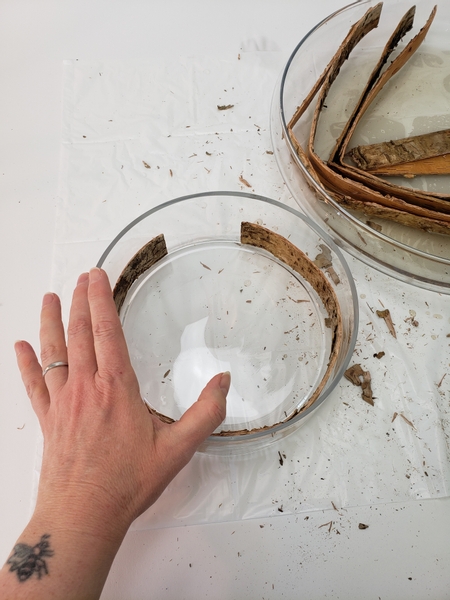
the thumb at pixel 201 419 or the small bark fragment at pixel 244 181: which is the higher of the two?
the small bark fragment at pixel 244 181

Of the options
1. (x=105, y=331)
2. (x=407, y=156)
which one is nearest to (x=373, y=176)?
(x=407, y=156)

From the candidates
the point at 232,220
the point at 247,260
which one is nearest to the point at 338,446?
the point at 247,260

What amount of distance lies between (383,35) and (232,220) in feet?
2.58

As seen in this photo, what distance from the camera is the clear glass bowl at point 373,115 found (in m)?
1.01

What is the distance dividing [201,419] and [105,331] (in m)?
0.22

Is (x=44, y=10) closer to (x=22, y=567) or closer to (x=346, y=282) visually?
(x=346, y=282)

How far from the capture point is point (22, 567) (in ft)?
1.91

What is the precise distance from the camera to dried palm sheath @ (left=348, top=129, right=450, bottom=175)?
107 cm

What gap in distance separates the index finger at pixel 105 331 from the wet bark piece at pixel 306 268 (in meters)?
0.42

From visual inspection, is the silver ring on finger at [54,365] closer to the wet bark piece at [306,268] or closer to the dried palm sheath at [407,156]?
A: the wet bark piece at [306,268]

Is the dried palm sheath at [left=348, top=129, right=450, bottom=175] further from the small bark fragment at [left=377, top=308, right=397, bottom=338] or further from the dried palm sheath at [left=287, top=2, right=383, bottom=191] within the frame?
the small bark fragment at [left=377, top=308, right=397, bottom=338]

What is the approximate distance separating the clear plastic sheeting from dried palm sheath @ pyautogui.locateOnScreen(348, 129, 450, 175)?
8.8 inches

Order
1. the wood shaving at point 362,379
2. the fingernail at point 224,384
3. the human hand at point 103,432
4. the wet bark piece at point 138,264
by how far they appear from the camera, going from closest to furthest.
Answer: the human hand at point 103,432, the fingernail at point 224,384, the wood shaving at point 362,379, the wet bark piece at point 138,264

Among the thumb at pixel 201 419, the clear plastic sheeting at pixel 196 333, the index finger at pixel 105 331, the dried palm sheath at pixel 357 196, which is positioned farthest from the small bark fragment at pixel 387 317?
the index finger at pixel 105 331
